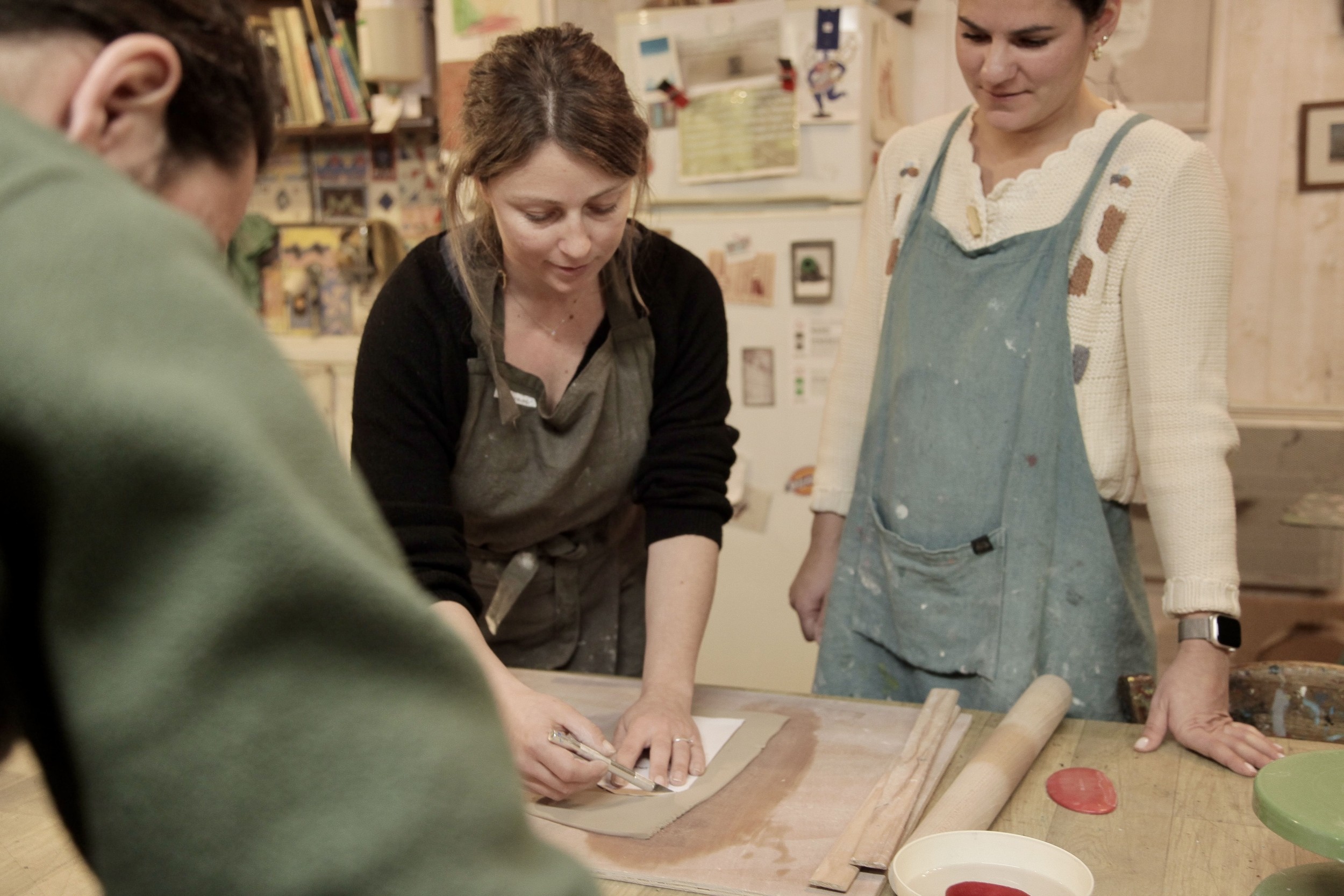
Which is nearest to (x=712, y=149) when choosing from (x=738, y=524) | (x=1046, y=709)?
(x=738, y=524)

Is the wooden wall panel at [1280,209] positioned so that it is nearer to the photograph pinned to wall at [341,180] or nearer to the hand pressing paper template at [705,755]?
the hand pressing paper template at [705,755]

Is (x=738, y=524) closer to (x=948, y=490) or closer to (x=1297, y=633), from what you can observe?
(x=948, y=490)

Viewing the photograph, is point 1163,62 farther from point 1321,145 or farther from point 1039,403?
point 1039,403

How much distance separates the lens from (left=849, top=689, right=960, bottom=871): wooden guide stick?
0.92 metres

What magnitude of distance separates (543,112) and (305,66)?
2491mm

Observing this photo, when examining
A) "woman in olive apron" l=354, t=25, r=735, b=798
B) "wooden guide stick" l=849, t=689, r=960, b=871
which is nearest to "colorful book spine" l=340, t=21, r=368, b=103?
"woman in olive apron" l=354, t=25, r=735, b=798

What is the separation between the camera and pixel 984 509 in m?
1.41

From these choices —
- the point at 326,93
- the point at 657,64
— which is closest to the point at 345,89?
the point at 326,93

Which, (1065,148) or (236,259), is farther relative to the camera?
(236,259)

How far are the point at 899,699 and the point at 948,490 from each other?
0.31 metres

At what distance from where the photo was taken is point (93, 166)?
360mm

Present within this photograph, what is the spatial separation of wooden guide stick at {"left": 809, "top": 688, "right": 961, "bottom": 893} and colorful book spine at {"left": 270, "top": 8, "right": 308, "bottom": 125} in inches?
114

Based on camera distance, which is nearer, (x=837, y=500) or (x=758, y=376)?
(x=837, y=500)

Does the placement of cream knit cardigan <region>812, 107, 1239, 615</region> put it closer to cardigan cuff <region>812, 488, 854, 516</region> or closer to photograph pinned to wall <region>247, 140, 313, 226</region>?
cardigan cuff <region>812, 488, 854, 516</region>
